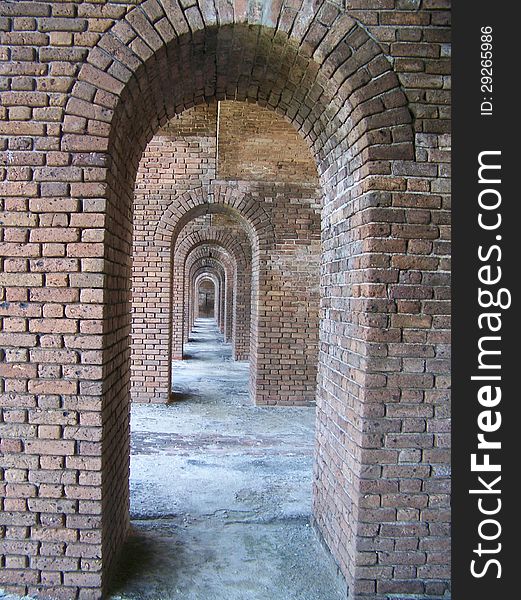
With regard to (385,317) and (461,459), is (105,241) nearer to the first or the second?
(385,317)

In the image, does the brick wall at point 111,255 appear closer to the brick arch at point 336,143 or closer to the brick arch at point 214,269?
the brick arch at point 336,143

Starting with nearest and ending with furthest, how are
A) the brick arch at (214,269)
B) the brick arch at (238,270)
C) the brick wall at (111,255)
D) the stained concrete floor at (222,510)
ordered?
the brick wall at (111,255), the stained concrete floor at (222,510), the brick arch at (238,270), the brick arch at (214,269)

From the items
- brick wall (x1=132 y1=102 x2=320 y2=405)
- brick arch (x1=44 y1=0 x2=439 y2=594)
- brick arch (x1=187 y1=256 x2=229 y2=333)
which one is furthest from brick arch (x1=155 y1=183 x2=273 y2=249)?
brick arch (x1=187 y1=256 x2=229 y2=333)

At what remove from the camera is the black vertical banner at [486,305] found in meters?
2.64

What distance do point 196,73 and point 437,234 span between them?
2.04m

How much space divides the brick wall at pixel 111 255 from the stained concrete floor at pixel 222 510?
49 centimetres

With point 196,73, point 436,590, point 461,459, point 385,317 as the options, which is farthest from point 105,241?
point 436,590

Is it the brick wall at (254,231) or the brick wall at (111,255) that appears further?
the brick wall at (254,231)

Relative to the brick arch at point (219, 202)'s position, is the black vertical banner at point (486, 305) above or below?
below

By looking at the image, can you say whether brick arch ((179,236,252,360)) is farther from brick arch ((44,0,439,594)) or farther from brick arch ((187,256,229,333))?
brick arch ((44,0,439,594))

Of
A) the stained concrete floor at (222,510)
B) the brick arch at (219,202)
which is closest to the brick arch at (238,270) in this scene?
the brick arch at (219,202)

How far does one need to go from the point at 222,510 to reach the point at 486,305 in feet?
9.80

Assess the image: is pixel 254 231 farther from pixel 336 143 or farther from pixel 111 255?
pixel 111 255

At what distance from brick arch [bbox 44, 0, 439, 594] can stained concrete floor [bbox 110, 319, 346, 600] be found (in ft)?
1.03
